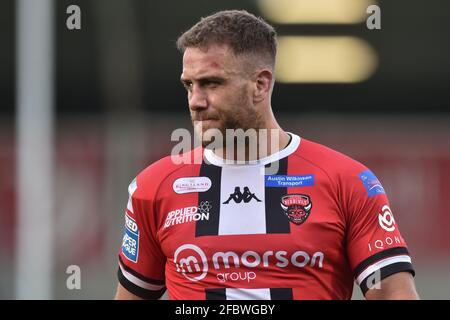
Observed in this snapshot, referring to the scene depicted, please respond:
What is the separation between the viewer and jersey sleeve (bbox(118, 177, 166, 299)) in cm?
331

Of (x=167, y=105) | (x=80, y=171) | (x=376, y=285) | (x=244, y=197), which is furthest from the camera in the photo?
(x=167, y=105)

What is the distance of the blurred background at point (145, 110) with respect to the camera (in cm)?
870

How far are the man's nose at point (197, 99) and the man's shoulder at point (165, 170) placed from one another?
285 millimetres

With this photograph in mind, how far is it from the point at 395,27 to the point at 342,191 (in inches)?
234

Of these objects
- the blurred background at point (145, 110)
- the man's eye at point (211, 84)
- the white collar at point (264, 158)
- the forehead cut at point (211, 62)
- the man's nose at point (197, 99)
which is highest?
the forehead cut at point (211, 62)

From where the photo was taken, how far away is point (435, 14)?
8812 mm

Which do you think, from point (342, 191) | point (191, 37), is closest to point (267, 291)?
point (342, 191)

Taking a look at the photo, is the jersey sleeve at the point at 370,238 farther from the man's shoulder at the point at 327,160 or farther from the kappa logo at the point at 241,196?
the kappa logo at the point at 241,196

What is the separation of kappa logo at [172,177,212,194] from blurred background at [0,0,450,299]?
202 inches

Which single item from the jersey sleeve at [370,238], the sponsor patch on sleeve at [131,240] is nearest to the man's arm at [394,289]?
the jersey sleeve at [370,238]

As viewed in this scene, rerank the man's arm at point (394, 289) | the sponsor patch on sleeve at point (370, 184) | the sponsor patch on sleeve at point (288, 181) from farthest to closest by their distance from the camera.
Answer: the sponsor patch on sleeve at point (288, 181)
the sponsor patch on sleeve at point (370, 184)
the man's arm at point (394, 289)

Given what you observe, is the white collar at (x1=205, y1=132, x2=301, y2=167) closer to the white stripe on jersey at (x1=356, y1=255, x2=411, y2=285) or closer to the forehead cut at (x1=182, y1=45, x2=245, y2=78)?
the forehead cut at (x1=182, y1=45, x2=245, y2=78)

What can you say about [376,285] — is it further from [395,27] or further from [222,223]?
[395,27]

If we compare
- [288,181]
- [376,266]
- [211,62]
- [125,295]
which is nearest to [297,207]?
[288,181]
